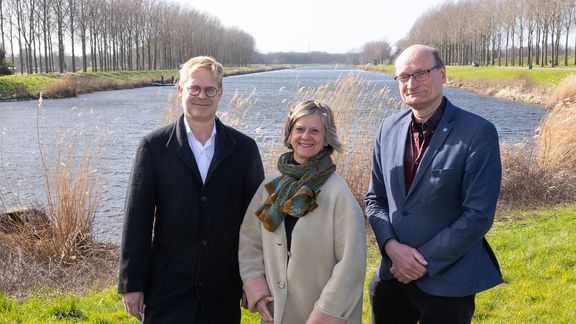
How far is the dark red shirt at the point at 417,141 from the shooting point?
270 centimetres

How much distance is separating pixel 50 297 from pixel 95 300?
1.60 ft

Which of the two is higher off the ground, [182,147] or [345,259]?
[182,147]

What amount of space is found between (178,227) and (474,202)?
1.40 m

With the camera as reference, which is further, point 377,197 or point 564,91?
point 564,91

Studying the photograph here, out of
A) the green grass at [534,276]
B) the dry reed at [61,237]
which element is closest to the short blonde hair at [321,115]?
the green grass at [534,276]

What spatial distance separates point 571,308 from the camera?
A: 4180mm

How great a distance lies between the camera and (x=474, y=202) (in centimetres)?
246

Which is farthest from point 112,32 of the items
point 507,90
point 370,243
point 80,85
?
point 370,243

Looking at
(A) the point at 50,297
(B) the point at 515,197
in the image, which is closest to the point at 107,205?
(A) the point at 50,297

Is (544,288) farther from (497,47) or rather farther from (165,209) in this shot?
(497,47)

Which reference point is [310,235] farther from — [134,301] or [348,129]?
[348,129]

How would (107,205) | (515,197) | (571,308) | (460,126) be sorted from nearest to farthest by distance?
(460,126), (571,308), (515,197), (107,205)

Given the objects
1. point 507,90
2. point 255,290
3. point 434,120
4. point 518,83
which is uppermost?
point 518,83

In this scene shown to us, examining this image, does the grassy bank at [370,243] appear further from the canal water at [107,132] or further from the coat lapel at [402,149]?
the coat lapel at [402,149]
